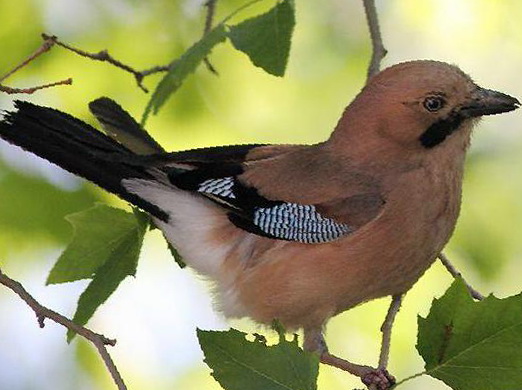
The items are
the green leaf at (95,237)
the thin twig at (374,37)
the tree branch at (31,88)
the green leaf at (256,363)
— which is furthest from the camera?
the thin twig at (374,37)

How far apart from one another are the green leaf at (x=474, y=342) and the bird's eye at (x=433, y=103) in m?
1.19

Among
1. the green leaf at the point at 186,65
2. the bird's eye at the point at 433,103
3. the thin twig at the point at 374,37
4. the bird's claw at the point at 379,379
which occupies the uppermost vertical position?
the thin twig at the point at 374,37

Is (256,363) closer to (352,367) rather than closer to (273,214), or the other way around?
(352,367)

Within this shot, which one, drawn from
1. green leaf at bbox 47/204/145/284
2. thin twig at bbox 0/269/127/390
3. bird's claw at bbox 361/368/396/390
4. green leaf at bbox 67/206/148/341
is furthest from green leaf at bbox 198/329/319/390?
green leaf at bbox 47/204/145/284

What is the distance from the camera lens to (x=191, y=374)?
22.7 ft

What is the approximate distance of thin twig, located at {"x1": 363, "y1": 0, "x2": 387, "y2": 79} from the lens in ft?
14.4

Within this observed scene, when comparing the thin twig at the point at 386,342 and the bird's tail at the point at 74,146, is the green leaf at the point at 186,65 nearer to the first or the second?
the bird's tail at the point at 74,146

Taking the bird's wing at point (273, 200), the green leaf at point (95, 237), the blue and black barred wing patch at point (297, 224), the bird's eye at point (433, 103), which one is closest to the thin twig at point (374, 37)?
the bird's eye at point (433, 103)

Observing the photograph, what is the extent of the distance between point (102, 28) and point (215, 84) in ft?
2.28

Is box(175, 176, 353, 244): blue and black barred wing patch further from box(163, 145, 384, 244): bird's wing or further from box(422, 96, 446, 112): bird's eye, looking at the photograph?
box(422, 96, 446, 112): bird's eye

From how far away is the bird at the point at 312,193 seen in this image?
14.1 ft

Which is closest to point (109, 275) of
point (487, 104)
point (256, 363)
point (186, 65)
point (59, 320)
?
point (59, 320)

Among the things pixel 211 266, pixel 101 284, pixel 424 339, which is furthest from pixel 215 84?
pixel 424 339

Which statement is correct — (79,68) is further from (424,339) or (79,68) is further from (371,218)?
(424,339)
